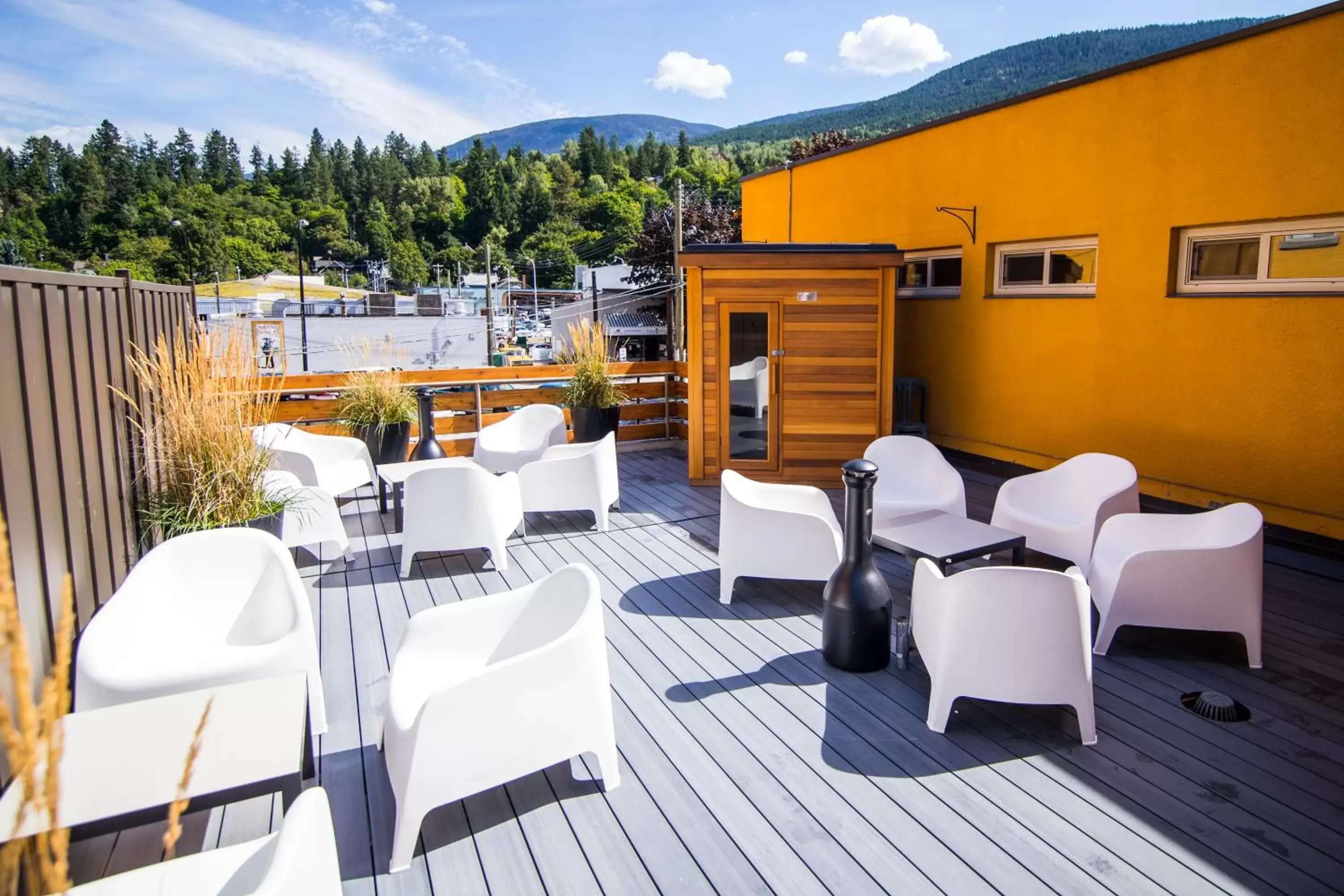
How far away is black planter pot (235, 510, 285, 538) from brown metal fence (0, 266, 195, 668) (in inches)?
17.0

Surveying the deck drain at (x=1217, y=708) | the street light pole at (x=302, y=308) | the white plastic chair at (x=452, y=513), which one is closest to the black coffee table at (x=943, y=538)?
the deck drain at (x=1217, y=708)

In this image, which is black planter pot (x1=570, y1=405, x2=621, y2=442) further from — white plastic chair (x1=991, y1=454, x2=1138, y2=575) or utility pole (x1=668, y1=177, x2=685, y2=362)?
utility pole (x1=668, y1=177, x2=685, y2=362)

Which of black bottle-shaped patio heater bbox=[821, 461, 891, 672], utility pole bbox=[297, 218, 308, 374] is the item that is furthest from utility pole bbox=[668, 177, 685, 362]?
utility pole bbox=[297, 218, 308, 374]

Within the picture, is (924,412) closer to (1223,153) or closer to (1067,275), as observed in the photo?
(1067,275)

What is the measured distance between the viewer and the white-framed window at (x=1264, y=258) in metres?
4.38

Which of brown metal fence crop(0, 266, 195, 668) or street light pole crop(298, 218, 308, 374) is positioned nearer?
brown metal fence crop(0, 266, 195, 668)

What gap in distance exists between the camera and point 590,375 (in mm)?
6789

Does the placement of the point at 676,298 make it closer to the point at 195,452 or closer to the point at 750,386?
the point at 750,386

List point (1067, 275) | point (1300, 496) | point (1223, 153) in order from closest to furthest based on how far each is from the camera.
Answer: point (1300, 496) < point (1223, 153) < point (1067, 275)

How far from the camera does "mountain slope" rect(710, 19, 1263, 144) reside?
23.4 m

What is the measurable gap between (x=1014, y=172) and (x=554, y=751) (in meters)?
5.94

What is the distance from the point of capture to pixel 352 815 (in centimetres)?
229

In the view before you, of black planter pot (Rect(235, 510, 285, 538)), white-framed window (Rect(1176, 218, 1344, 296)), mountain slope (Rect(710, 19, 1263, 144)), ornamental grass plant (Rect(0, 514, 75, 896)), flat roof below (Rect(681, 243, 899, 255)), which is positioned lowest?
black planter pot (Rect(235, 510, 285, 538))

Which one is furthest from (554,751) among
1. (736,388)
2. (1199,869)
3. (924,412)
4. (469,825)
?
(924,412)
